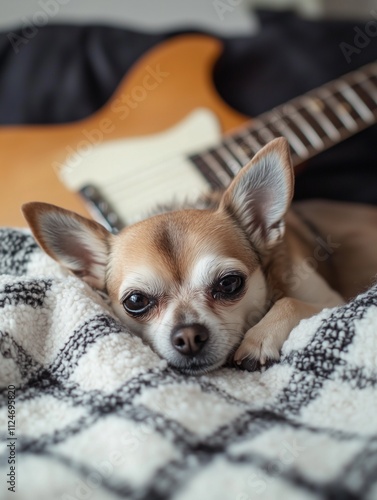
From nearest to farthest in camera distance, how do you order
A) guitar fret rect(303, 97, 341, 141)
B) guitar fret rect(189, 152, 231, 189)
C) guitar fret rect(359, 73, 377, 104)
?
guitar fret rect(189, 152, 231, 189)
guitar fret rect(303, 97, 341, 141)
guitar fret rect(359, 73, 377, 104)

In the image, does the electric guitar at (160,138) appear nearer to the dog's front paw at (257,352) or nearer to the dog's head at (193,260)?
the dog's head at (193,260)

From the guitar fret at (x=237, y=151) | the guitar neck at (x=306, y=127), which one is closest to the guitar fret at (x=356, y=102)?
the guitar neck at (x=306, y=127)

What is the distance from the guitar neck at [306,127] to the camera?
169cm

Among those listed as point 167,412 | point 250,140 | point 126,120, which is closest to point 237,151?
point 250,140

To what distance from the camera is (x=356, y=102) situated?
1.88m

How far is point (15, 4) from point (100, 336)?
2.32 metres

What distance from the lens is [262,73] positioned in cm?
221

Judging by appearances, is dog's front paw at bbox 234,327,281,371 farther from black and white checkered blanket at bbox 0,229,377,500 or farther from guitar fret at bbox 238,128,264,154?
guitar fret at bbox 238,128,264,154

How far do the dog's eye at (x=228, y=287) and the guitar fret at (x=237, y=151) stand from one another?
0.56 m

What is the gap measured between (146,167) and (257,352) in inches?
36.4

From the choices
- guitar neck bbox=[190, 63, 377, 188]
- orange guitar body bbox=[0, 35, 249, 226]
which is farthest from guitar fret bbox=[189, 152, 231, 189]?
orange guitar body bbox=[0, 35, 249, 226]

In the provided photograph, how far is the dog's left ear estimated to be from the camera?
1.18 m

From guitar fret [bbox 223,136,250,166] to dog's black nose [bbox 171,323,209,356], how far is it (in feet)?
2.34

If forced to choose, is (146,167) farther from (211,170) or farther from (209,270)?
(209,270)
